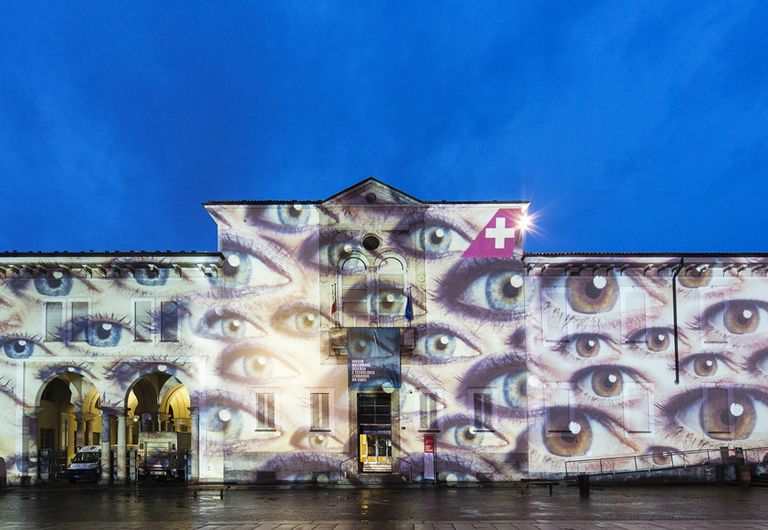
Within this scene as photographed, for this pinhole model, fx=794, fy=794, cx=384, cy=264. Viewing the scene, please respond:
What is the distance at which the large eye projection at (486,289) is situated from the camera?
3856cm

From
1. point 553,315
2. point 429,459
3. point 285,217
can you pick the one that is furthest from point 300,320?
point 553,315

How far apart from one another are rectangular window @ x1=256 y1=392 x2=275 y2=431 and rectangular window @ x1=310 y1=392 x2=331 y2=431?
6.14 ft

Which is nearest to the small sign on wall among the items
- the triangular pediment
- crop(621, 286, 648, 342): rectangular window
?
crop(621, 286, 648, 342): rectangular window

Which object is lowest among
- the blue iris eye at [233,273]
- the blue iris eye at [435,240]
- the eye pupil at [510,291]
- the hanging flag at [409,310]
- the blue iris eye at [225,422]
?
the blue iris eye at [225,422]

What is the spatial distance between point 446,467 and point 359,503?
907 centimetres

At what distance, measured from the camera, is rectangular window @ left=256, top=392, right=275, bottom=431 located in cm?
3756

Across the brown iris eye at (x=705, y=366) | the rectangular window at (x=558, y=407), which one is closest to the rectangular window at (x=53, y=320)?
the rectangular window at (x=558, y=407)

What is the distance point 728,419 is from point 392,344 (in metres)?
16.4

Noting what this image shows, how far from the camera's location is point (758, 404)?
3803 cm

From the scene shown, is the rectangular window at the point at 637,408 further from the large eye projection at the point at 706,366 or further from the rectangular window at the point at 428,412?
the rectangular window at the point at 428,412

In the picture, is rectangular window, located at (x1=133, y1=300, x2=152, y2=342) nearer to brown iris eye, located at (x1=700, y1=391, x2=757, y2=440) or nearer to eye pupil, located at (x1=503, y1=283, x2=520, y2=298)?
eye pupil, located at (x1=503, y1=283, x2=520, y2=298)

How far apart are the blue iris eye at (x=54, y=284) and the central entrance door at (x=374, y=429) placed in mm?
15054

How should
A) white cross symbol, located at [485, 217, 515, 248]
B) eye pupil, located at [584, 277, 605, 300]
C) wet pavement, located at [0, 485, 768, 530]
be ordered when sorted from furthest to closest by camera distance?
white cross symbol, located at [485, 217, 515, 248] → eye pupil, located at [584, 277, 605, 300] → wet pavement, located at [0, 485, 768, 530]

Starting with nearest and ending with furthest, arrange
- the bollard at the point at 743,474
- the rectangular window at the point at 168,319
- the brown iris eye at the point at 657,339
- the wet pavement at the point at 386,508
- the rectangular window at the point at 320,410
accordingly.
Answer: the wet pavement at the point at 386,508, the bollard at the point at 743,474, the rectangular window at the point at 320,410, the rectangular window at the point at 168,319, the brown iris eye at the point at 657,339
